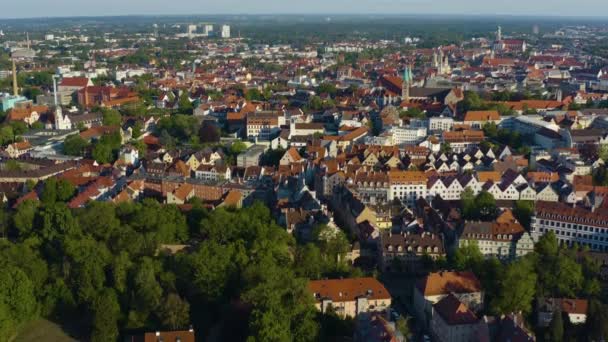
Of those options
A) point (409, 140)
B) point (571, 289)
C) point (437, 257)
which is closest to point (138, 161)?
point (409, 140)

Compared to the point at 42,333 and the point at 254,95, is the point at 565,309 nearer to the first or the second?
the point at 42,333

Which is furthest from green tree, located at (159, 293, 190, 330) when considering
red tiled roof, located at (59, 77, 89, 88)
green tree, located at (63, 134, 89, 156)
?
red tiled roof, located at (59, 77, 89, 88)

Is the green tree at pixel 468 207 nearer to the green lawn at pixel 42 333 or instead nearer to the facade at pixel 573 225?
the facade at pixel 573 225

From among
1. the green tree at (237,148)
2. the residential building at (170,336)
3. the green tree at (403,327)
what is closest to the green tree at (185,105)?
the green tree at (237,148)

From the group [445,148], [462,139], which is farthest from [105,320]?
[462,139]

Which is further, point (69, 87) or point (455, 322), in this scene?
point (69, 87)

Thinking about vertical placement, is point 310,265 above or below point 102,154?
below

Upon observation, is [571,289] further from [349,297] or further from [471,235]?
[349,297]
